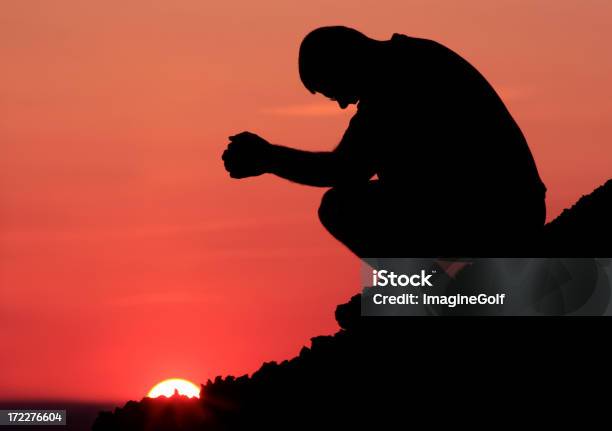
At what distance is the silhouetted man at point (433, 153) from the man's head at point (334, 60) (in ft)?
0.06

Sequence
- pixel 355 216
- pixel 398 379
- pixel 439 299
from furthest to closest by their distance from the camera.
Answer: pixel 439 299 → pixel 355 216 → pixel 398 379

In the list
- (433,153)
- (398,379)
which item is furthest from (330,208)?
(398,379)

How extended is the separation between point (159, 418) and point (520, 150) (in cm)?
374

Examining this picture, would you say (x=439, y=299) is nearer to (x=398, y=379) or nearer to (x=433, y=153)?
(x=398, y=379)

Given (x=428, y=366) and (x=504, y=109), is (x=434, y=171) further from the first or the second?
(x=428, y=366)

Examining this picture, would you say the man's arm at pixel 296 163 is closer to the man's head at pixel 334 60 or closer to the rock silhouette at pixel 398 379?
the man's head at pixel 334 60

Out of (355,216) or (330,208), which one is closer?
(355,216)

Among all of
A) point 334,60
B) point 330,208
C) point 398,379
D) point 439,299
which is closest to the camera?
point 334,60

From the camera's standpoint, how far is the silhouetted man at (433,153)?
12.3m

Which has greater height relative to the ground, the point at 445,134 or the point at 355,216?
the point at 445,134

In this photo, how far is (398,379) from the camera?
1241cm

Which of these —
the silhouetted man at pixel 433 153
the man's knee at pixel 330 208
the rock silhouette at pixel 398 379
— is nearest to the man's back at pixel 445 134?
the silhouetted man at pixel 433 153

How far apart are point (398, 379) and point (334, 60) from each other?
249 centimetres

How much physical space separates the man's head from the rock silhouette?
6.12ft
